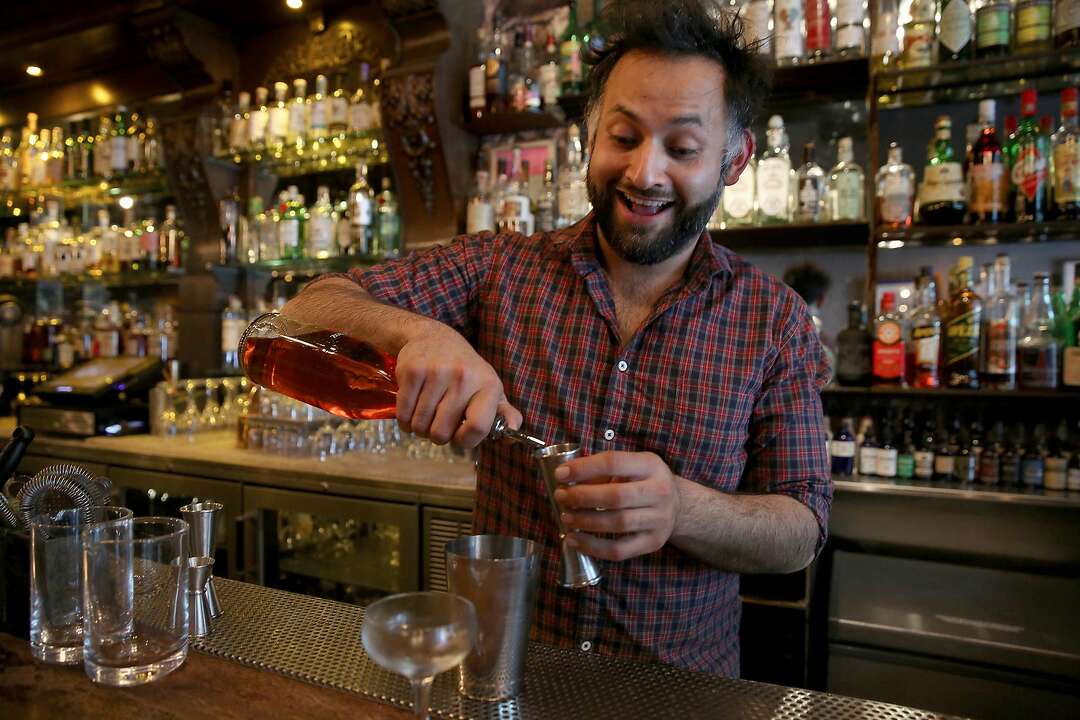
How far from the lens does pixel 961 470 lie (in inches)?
81.0

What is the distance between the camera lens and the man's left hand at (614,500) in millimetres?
767

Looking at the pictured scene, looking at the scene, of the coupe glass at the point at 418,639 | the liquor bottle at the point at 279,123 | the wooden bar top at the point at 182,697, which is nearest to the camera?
the coupe glass at the point at 418,639

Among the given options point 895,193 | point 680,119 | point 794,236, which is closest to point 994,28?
point 895,193

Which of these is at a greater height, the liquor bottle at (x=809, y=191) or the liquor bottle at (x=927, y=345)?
the liquor bottle at (x=809, y=191)

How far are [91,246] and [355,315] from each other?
3.28 metres

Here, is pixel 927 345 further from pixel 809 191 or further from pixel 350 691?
pixel 350 691

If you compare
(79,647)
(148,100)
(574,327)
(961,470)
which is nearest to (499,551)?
(79,647)

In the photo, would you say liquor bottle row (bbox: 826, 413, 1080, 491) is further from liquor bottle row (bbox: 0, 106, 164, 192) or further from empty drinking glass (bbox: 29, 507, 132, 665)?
liquor bottle row (bbox: 0, 106, 164, 192)

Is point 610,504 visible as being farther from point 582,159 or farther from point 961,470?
point 582,159

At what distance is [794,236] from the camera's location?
7.64 ft

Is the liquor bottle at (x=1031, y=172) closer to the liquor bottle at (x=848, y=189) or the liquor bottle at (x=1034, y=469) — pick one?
the liquor bottle at (x=848, y=189)

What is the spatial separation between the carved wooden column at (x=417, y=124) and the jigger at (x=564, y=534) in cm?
198

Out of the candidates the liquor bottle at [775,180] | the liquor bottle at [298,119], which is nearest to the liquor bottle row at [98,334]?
the liquor bottle at [298,119]

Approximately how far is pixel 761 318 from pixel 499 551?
0.73m
